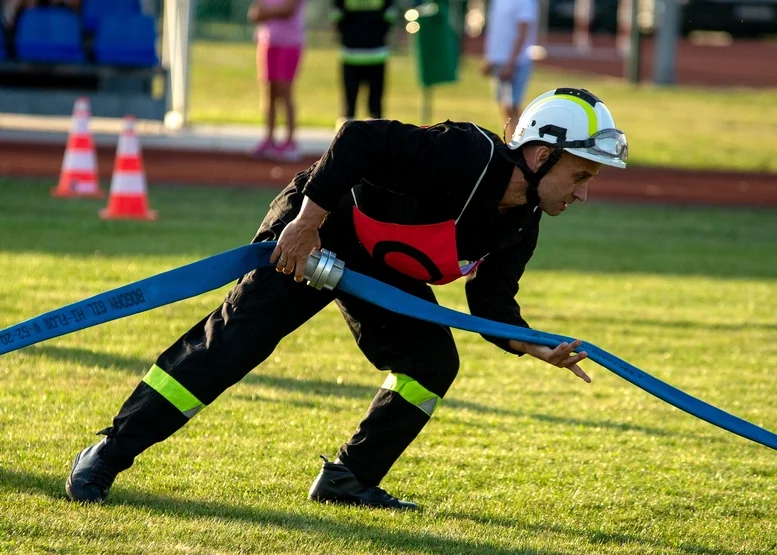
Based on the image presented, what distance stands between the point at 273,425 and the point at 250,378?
880 millimetres

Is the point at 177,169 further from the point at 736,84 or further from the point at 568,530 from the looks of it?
the point at 736,84

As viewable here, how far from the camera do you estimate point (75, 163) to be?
1250cm

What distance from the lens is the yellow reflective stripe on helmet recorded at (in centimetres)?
437

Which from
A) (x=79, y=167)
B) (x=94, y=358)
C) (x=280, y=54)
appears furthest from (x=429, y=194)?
(x=280, y=54)

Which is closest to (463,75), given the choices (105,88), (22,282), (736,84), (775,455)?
(736,84)

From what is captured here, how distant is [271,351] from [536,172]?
1082 mm

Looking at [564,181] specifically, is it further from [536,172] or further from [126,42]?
[126,42]

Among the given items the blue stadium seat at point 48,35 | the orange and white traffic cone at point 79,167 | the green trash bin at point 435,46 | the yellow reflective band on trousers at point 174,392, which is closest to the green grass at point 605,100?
the green trash bin at point 435,46

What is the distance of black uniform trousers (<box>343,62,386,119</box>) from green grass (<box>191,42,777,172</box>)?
3957 millimetres

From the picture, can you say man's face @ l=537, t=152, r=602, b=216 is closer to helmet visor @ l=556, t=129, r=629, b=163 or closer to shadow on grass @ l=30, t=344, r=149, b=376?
helmet visor @ l=556, t=129, r=629, b=163

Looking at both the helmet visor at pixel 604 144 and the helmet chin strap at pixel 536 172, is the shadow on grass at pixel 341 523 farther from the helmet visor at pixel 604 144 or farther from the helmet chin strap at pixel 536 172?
the helmet visor at pixel 604 144

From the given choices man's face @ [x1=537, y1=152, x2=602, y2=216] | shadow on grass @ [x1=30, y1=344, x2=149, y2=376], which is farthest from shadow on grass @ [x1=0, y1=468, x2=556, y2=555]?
shadow on grass @ [x1=30, y1=344, x2=149, y2=376]

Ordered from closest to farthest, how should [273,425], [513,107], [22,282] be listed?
[273,425] < [22,282] < [513,107]

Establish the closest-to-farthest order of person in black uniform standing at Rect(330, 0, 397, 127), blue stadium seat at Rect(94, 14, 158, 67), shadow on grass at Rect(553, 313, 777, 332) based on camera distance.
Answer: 1. shadow on grass at Rect(553, 313, 777, 332)
2. person in black uniform standing at Rect(330, 0, 397, 127)
3. blue stadium seat at Rect(94, 14, 158, 67)
